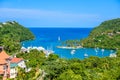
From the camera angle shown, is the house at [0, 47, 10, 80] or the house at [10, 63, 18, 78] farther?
the house at [10, 63, 18, 78]

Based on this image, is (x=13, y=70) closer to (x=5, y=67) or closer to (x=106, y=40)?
(x=5, y=67)

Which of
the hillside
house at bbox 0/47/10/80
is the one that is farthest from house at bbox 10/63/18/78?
the hillside

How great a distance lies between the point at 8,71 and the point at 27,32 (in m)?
57.3

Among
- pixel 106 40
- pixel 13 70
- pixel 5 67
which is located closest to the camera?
pixel 5 67

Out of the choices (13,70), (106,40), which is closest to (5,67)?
(13,70)

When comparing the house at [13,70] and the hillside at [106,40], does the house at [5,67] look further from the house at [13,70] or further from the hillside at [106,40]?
the hillside at [106,40]

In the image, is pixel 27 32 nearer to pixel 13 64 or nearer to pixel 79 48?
pixel 79 48

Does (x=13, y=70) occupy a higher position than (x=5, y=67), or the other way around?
(x=5, y=67)

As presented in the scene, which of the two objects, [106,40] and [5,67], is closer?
[5,67]

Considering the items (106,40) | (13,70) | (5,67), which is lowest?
(106,40)

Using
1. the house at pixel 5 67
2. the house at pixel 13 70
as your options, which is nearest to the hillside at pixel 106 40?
the house at pixel 13 70

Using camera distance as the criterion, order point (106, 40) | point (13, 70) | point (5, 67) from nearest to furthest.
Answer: point (5, 67) → point (13, 70) → point (106, 40)

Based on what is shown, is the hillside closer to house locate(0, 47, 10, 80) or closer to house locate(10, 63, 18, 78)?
house locate(10, 63, 18, 78)

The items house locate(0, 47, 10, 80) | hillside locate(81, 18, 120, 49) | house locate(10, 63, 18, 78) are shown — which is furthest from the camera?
hillside locate(81, 18, 120, 49)
